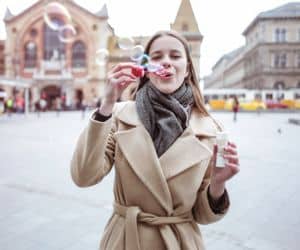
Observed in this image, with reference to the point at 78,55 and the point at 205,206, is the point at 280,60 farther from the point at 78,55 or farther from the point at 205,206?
the point at 205,206

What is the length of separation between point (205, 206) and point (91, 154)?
536 millimetres

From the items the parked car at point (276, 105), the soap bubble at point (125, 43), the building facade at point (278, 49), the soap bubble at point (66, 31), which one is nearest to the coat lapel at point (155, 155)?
the soap bubble at point (125, 43)

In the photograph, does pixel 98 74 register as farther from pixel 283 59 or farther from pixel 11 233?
pixel 11 233

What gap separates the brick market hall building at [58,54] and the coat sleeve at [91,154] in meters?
38.2

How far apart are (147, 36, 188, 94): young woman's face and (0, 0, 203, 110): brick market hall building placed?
3814cm

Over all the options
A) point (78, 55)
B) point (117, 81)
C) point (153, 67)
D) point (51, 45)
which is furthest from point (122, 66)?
point (51, 45)

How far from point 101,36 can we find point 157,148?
40628 mm

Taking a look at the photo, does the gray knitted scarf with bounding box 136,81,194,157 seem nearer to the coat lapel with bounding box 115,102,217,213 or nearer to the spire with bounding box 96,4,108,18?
the coat lapel with bounding box 115,102,217,213

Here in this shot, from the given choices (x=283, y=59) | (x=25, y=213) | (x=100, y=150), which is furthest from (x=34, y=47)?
(x=100, y=150)

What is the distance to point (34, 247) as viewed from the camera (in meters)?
3.19

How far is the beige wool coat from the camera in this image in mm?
1387

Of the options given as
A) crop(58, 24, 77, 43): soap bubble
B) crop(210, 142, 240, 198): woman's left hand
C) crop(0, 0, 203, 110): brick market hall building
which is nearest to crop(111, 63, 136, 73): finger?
crop(210, 142, 240, 198): woman's left hand

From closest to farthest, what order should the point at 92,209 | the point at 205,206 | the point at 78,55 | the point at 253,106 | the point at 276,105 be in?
the point at 205,206, the point at 92,209, the point at 253,106, the point at 276,105, the point at 78,55

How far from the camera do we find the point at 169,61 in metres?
1.49
